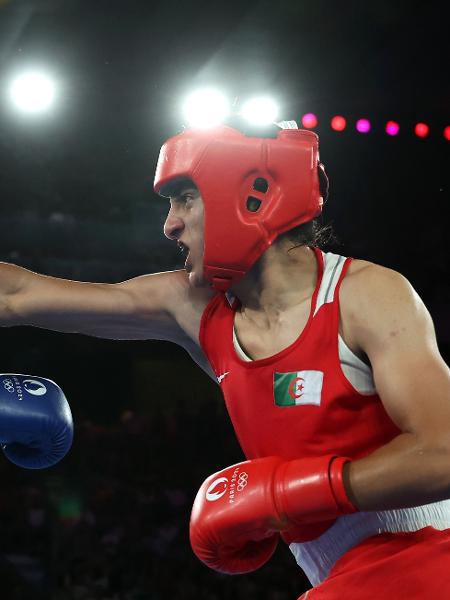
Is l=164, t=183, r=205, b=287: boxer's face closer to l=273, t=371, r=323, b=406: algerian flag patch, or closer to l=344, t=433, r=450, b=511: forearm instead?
l=273, t=371, r=323, b=406: algerian flag patch

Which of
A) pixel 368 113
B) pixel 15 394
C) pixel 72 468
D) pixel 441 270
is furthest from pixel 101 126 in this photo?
pixel 15 394

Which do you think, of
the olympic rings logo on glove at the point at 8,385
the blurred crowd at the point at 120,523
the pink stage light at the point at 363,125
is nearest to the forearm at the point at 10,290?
the olympic rings logo on glove at the point at 8,385

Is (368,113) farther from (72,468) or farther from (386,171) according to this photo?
(72,468)

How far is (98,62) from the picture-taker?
21.1ft

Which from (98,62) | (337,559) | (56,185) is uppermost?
(98,62)

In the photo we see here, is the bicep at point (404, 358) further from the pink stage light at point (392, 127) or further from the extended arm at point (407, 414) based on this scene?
the pink stage light at point (392, 127)

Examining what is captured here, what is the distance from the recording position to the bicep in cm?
157

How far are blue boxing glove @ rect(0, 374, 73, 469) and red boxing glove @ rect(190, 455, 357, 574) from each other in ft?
1.90

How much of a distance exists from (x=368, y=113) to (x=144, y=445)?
359 cm

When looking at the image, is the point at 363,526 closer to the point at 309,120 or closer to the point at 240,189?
the point at 240,189

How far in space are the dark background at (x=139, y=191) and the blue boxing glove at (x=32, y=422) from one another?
3.43 meters

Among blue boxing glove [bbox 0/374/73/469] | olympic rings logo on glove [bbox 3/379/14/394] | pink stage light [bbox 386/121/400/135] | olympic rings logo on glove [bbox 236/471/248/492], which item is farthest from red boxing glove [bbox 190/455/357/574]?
pink stage light [bbox 386/121/400/135]

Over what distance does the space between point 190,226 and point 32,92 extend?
485 cm

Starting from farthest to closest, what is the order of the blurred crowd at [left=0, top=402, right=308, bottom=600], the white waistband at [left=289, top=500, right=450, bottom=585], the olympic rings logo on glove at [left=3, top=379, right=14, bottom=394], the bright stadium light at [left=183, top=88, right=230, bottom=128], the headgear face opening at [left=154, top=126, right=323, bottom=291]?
1. the bright stadium light at [left=183, top=88, right=230, bottom=128]
2. the blurred crowd at [left=0, top=402, right=308, bottom=600]
3. the olympic rings logo on glove at [left=3, top=379, right=14, bottom=394]
4. the headgear face opening at [left=154, top=126, right=323, bottom=291]
5. the white waistband at [left=289, top=500, right=450, bottom=585]
